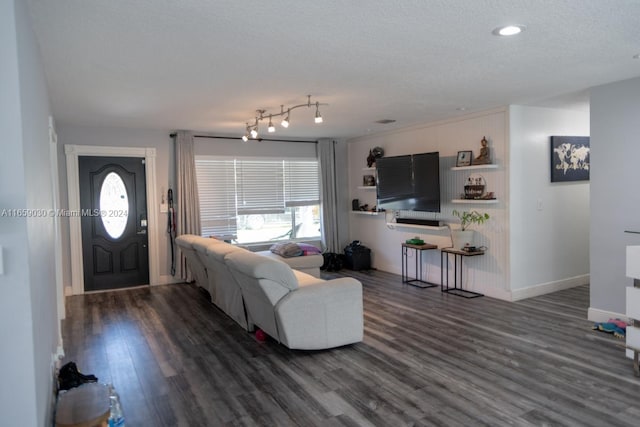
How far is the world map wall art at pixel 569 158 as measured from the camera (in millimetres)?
5734

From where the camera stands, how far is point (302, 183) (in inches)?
321

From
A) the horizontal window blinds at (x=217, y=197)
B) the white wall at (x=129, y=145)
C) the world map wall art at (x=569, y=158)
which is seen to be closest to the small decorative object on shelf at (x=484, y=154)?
the world map wall art at (x=569, y=158)

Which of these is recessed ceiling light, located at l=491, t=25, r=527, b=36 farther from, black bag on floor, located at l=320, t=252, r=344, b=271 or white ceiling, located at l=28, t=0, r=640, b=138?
black bag on floor, located at l=320, t=252, r=344, b=271

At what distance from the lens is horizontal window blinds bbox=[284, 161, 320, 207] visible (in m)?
8.00

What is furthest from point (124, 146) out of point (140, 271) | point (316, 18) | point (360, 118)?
point (316, 18)

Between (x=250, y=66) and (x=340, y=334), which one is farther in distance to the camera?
(x=340, y=334)

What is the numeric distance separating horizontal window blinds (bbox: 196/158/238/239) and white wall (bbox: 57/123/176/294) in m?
0.52

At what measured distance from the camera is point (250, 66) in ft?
11.2

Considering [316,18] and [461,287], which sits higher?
[316,18]

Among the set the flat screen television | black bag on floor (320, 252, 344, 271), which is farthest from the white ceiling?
black bag on floor (320, 252, 344, 271)

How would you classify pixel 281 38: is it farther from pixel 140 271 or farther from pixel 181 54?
pixel 140 271

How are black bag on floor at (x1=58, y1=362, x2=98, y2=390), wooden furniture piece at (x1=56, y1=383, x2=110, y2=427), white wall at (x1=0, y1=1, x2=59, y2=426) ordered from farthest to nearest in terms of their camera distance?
black bag on floor at (x1=58, y1=362, x2=98, y2=390) < wooden furniture piece at (x1=56, y1=383, x2=110, y2=427) < white wall at (x1=0, y1=1, x2=59, y2=426)

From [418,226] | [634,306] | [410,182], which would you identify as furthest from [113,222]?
[634,306]

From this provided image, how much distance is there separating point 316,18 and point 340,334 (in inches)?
106
